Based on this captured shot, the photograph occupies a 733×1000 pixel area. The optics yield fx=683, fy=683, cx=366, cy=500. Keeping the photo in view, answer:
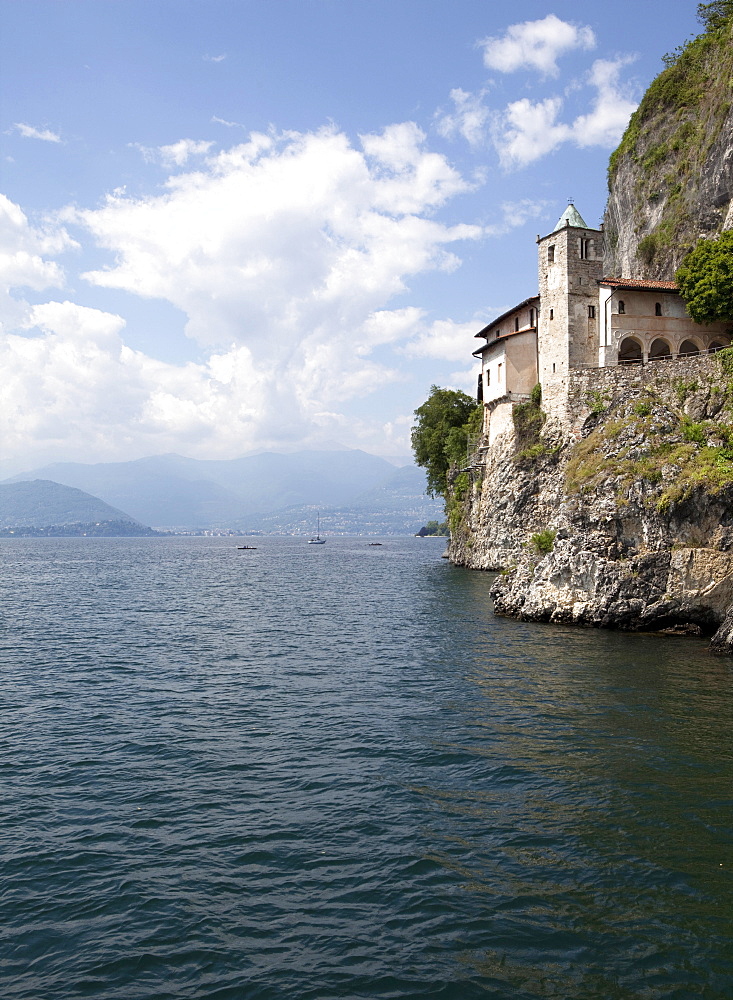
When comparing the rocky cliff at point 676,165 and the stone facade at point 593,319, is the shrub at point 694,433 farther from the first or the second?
the rocky cliff at point 676,165

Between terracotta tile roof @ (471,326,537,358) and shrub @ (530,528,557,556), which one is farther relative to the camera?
terracotta tile roof @ (471,326,537,358)

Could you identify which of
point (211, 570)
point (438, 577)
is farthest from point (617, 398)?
point (211, 570)

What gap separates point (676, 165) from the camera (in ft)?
182

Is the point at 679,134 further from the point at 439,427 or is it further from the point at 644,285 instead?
the point at 439,427

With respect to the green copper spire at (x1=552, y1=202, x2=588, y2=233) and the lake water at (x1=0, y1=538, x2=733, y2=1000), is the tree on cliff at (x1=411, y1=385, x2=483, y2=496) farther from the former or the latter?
the lake water at (x1=0, y1=538, x2=733, y2=1000)

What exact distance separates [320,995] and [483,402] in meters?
57.7

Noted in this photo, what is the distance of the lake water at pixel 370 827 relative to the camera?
9.26 m

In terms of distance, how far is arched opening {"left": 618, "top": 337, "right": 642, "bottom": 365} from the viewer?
160 feet

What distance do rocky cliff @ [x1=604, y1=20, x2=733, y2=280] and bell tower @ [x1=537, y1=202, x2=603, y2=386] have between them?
832 cm

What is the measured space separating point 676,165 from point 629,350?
1867 cm

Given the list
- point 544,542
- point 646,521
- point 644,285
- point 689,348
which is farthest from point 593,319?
point 646,521

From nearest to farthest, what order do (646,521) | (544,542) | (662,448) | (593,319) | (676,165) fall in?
1. (646,521)
2. (662,448)
3. (544,542)
4. (593,319)
5. (676,165)

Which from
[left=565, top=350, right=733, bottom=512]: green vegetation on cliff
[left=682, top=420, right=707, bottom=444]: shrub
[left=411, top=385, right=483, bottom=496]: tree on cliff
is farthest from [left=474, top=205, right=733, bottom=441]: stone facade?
[left=411, top=385, right=483, bottom=496]: tree on cliff

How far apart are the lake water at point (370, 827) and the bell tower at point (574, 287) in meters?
27.3
